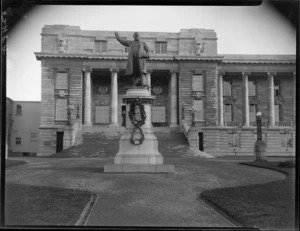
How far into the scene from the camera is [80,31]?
5375cm

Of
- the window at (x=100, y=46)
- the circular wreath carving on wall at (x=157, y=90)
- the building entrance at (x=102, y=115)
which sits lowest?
the building entrance at (x=102, y=115)

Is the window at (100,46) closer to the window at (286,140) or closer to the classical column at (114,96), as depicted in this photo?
the classical column at (114,96)

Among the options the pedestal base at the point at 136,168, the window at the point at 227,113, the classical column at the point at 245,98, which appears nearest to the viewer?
the pedestal base at the point at 136,168

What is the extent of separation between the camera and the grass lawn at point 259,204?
982 centimetres

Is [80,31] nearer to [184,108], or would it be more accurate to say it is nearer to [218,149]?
[184,108]

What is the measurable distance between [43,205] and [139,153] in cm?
728

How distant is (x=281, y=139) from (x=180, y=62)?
56.9ft

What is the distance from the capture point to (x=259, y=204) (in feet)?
38.9

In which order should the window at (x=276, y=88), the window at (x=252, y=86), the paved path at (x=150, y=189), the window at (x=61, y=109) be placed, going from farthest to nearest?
the window at (x=276, y=88) → the window at (x=252, y=86) → the window at (x=61, y=109) → the paved path at (x=150, y=189)

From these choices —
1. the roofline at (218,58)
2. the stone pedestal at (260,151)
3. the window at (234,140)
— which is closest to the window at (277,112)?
the roofline at (218,58)

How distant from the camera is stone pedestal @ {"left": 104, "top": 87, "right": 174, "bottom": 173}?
17.6 metres

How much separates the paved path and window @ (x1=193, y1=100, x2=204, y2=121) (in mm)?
32720

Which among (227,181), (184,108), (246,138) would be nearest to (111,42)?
(184,108)

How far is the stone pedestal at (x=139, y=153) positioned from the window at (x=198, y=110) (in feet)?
116
